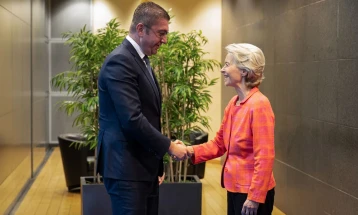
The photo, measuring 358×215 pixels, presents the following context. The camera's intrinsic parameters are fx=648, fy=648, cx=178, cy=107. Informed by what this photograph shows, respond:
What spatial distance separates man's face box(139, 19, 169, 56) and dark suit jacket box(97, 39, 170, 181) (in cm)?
7

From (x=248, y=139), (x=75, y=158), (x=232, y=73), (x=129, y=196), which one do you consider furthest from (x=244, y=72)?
(x=75, y=158)

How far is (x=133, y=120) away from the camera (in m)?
3.15

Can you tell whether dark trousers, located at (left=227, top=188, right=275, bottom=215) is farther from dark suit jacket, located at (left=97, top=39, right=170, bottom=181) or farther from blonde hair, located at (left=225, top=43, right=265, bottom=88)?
blonde hair, located at (left=225, top=43, right=265, bottom=88)

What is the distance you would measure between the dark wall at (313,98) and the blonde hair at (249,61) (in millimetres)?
1789

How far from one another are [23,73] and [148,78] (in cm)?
499

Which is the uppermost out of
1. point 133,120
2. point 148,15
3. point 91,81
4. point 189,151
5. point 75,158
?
point 148,15

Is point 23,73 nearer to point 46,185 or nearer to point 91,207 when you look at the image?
point 46,185

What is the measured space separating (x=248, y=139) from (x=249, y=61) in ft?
1.32

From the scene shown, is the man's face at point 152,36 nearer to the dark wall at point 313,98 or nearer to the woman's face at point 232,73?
the woman's face at point 232,73

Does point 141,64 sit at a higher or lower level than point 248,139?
higher

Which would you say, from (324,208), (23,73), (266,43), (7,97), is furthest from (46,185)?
(324,208)

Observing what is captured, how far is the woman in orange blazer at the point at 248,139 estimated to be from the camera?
3197 mm

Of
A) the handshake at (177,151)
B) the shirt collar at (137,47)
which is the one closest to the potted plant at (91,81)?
the handshake at (177,151)

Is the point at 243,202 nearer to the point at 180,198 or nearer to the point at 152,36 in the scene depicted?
the point at 152,36
